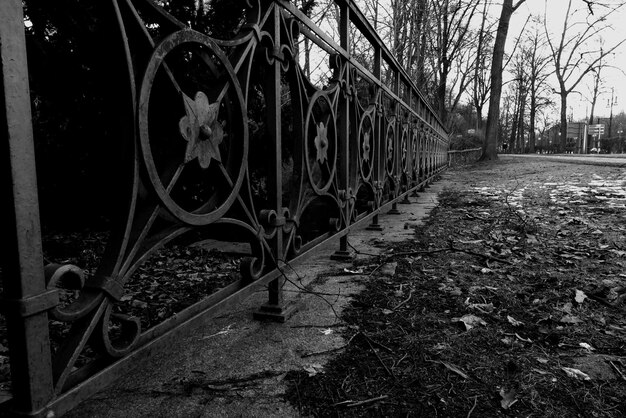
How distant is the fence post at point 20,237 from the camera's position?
822 millimetres

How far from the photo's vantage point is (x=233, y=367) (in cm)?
157

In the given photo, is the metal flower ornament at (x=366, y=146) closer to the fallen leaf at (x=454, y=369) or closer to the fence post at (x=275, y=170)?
the fence post at (x=275, y=170)

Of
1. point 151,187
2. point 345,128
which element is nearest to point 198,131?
point 151,187

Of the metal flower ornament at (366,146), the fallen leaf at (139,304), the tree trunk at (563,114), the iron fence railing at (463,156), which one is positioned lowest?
the fallen leaf at (139,304)

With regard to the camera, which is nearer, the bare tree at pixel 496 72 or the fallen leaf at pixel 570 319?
the fallen leaf at pixel 570 319

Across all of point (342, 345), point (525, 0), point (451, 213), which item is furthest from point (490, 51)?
point (342, 345)

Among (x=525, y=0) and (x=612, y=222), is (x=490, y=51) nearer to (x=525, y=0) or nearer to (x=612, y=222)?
(x=525, y=0)

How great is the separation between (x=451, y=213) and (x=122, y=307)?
410 cm

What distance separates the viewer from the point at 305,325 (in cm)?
196

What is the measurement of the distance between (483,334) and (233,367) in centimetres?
101

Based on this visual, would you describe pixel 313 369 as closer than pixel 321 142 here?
Yes

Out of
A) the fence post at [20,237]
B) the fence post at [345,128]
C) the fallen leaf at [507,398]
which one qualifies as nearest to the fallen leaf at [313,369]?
the fallen leaf at [507,398]

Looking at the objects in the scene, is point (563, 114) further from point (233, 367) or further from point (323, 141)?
point (233, 367)

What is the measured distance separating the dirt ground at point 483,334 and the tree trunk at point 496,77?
17736 mm
